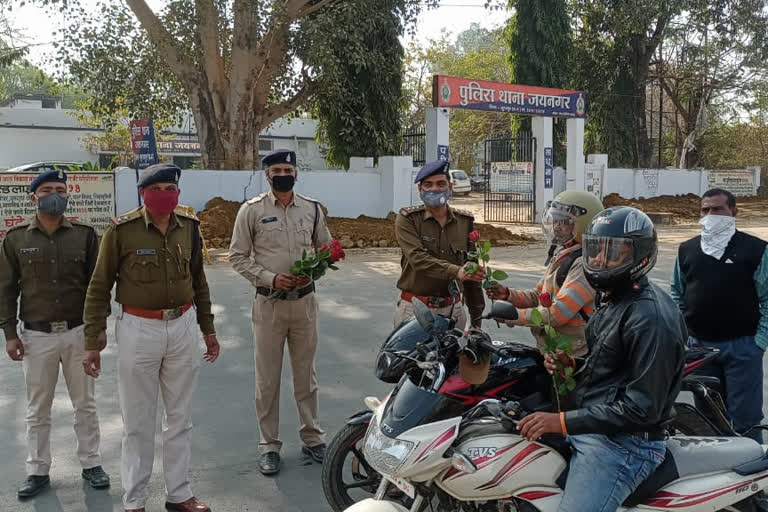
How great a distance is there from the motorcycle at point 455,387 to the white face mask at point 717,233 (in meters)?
0.83

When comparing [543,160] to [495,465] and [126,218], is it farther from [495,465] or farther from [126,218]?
[495,465]

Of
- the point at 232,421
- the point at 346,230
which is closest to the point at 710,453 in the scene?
the point at 232,421

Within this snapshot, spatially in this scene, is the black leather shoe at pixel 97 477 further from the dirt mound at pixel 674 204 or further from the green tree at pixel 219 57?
the dirt mound at pixel 674 204

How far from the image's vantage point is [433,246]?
495 centimetres

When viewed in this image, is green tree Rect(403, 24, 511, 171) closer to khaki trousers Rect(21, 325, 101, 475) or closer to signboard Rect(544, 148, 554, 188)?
signboard Rect(544, 148, 554, 188)

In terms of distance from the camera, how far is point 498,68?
1807 inches

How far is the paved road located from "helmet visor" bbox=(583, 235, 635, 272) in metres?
2.23

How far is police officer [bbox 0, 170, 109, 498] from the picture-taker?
4.32 metres

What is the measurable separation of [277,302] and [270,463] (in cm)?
102

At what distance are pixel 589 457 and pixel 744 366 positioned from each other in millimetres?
2084

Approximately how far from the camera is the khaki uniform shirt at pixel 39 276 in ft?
14.2

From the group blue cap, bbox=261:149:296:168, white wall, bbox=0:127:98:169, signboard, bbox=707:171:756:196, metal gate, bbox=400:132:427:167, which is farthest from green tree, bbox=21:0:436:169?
white wall, bbox=0:127:98:169

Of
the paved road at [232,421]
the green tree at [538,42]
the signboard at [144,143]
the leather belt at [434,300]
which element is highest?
the green tree at [538,42]

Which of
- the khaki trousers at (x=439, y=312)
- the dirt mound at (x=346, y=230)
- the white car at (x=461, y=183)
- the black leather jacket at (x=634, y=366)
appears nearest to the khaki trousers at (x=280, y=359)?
the khaki trousers at (x=439, y=312)
